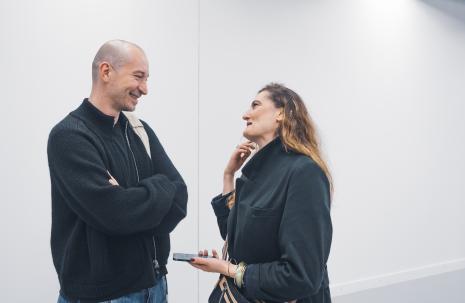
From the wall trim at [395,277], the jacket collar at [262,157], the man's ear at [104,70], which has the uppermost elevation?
the man's ear at [104,70]

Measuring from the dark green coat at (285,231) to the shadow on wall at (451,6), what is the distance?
11.7ft

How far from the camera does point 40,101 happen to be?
226 cm

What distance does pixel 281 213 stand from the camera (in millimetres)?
1299

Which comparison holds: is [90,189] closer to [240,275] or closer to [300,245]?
[240,275]

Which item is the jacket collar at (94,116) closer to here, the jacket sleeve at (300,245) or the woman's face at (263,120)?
the woman's face at (263,120)

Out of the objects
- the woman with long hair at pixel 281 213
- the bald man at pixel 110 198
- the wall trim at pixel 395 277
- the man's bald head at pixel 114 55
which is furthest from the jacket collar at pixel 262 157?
the wall trim at pixel 395 277

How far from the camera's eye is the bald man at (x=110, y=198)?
4.34 ft

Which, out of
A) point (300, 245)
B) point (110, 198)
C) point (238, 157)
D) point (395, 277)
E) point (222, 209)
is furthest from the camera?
point (395, 277)

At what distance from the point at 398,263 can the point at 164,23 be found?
291 cm

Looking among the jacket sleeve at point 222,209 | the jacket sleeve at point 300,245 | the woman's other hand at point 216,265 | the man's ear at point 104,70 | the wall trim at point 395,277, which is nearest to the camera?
the jacket sleeve at point 300,245

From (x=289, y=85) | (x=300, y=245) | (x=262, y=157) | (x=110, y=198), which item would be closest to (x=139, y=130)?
(x=110, y=198)

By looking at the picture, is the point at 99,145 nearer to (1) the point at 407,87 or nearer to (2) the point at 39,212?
(2) the point at 39,212

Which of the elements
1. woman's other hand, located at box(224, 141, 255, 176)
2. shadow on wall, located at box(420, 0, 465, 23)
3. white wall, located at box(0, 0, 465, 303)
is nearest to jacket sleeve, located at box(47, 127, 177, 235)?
woman's other hand, located at box(224, 141, 255, 176)

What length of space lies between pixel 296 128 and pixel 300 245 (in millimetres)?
413
